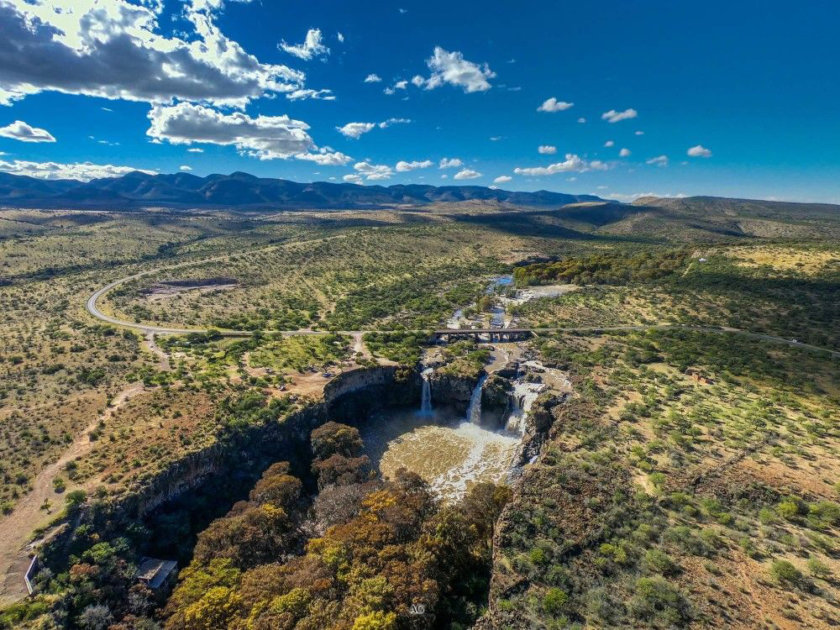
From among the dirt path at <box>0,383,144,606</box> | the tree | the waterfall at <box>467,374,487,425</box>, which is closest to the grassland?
the dirt path at <box>0,383,144,606</box>

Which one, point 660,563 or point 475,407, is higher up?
point 660,563

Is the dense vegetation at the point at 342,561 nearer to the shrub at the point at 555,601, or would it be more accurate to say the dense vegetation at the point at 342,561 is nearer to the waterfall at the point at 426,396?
the shrub at the point at 555,601

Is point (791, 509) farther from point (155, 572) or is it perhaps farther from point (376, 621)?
point (155, 572)

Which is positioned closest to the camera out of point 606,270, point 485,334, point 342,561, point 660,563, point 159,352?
point 660,563

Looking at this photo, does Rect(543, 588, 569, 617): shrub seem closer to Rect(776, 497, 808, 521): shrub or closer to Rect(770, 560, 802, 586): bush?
Rect(770, 560, 802, 586): bush

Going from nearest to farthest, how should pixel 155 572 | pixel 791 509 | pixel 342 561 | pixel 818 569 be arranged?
pixel 818 569 < pixel 342 561 < pixel 791 509 < pixel 155 572

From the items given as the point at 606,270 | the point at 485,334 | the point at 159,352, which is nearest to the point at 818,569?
the point at 485,334
